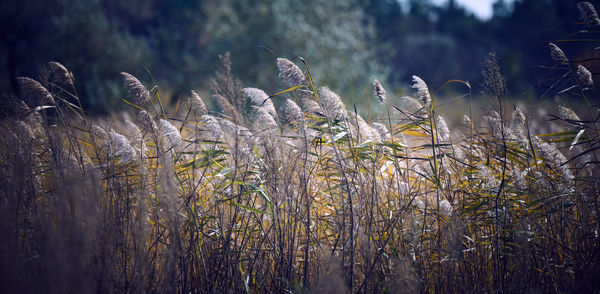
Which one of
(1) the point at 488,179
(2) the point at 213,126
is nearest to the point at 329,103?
(2) the point at 213,126

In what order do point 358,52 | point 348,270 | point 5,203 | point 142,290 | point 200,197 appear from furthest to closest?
point 358,52, point 200,197, point 348,270, point 5,203, point 142,290

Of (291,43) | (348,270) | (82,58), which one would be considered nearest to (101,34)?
(82,58)

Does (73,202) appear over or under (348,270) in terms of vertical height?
over

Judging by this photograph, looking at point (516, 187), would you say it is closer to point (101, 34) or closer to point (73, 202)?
point (73, 202)

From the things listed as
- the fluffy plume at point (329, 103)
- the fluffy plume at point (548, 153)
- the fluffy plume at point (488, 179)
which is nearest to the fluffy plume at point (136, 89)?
the fluffy plume at point (329, 103)

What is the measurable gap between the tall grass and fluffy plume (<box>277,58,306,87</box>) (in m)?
0.01

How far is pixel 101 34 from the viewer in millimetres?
16031

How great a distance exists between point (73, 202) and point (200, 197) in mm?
846

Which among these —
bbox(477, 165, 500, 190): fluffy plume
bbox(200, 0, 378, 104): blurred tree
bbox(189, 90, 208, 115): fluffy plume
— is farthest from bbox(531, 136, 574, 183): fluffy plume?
bbox(200, 0, 378, 104): blurred tree

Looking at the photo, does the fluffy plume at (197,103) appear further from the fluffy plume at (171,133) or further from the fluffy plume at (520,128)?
the fluffy plume at (520,128)

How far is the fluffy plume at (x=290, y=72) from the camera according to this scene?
107 inches

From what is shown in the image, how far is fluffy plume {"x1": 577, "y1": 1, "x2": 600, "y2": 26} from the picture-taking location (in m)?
2.73

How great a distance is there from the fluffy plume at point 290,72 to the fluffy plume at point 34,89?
182cm

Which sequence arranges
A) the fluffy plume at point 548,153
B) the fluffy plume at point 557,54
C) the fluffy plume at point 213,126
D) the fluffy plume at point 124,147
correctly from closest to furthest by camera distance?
the fluffy plume at point 124,147 < the fluffy plume at point 213,126 < the fluffy plume at point 557,54 < the fluffy plume at point 548,153
